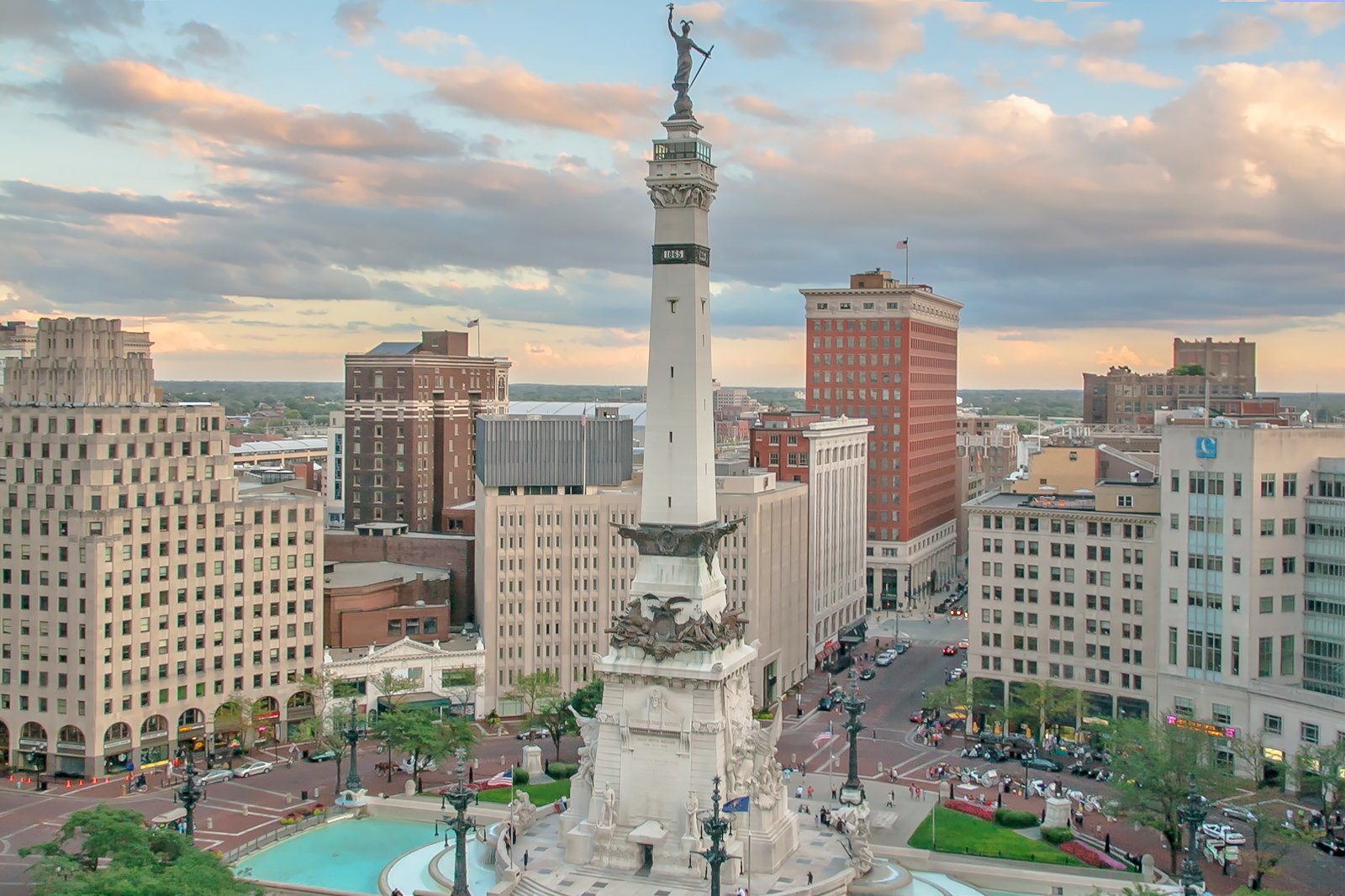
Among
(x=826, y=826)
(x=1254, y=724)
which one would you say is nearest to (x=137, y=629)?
(x=826, y=826)

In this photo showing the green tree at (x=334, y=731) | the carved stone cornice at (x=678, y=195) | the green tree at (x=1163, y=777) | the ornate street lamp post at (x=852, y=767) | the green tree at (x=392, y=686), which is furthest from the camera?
the green tree at (x=392, y=686)

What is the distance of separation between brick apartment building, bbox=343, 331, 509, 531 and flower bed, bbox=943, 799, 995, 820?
8607 centimetres

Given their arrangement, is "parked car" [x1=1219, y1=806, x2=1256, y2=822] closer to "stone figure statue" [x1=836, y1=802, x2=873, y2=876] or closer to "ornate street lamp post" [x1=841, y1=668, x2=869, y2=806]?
"ornate street lamp post" [x1=841, y1=668, x2=869, y2=806]

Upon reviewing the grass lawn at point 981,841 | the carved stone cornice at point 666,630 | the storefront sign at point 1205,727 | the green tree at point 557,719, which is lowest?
the grass lawn at point 981,841

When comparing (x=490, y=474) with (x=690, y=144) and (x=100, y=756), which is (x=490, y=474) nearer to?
(x=100, y=756)

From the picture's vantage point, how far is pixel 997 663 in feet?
382

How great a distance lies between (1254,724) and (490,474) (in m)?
66.4

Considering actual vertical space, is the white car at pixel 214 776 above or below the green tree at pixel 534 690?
below

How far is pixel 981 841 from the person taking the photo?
3319 inches

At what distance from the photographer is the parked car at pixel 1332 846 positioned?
272 ft

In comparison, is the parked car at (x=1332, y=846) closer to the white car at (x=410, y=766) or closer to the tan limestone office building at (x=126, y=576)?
the white car at (x=410, y=766)


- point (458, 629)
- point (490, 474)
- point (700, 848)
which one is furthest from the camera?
point (458, 629)

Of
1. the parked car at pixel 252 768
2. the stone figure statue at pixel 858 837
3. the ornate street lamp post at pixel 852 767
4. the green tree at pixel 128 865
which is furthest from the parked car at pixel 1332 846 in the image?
the parked car at pixel 252 768

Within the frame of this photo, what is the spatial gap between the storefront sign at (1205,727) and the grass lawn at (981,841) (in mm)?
17237
